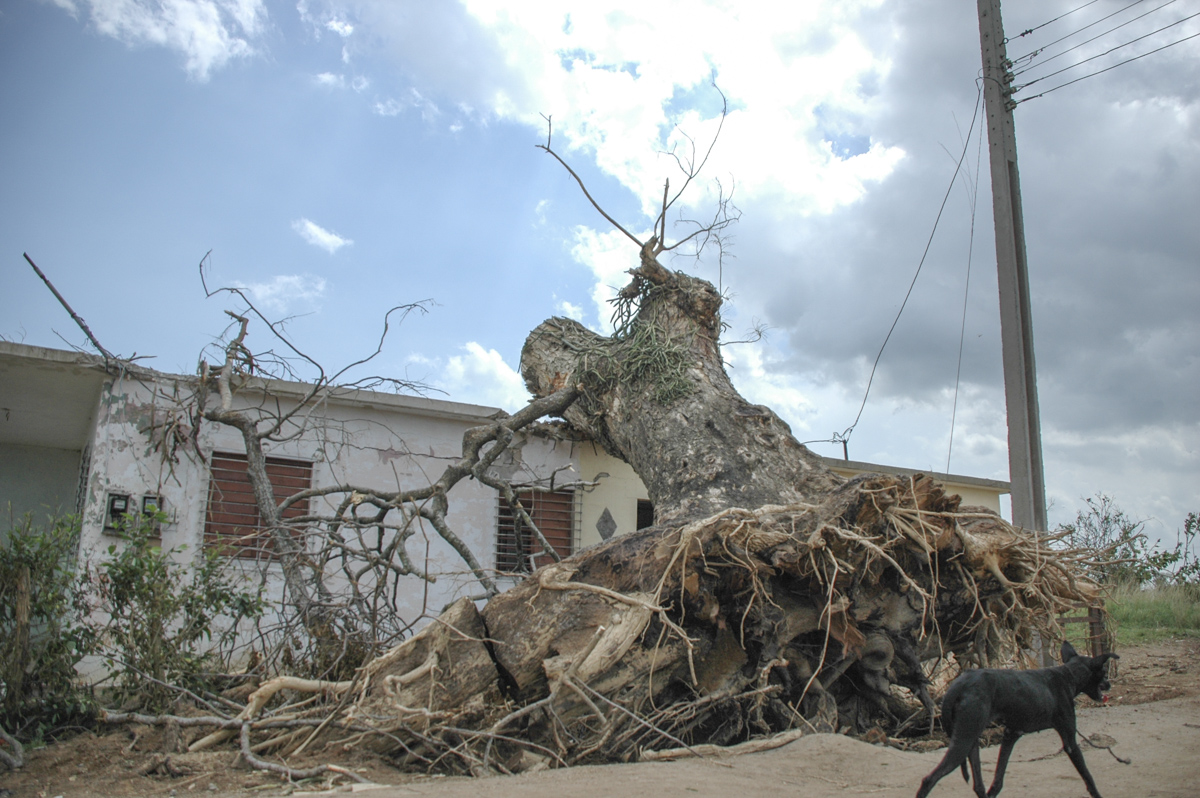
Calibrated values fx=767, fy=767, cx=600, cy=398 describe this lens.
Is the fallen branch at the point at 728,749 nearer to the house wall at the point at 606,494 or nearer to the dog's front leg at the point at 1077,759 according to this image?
the dog's front leg at the point at 1077,759

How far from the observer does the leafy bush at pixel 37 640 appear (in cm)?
426

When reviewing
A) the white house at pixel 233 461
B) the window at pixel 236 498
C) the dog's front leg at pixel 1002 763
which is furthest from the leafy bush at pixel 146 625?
the dog's front leg at pixel 1002 763

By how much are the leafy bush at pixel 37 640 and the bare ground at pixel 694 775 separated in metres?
0.27

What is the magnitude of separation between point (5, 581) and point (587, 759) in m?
3.38

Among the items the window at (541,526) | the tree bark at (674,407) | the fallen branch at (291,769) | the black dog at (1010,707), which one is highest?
the tree bark at (674,407)

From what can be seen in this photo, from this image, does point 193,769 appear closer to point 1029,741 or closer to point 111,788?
point 111,788

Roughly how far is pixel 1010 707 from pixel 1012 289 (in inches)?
191

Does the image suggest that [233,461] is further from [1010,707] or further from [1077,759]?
[1077,759]

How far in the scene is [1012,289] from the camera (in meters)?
6.72

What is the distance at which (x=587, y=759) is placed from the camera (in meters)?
3.94

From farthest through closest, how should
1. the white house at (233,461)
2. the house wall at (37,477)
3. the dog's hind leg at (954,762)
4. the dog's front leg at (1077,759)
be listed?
the house wall at (37,477)
the white house at (233,461)
the dog's front leg at (1077,759)
the dog's hind leg at (954,762)

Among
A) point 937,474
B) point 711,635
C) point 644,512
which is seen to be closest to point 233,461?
point 644,512

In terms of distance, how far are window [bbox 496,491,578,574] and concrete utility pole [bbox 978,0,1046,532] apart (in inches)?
193

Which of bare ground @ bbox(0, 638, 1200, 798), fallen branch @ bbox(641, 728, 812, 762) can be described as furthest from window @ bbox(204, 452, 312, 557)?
fallen branch @ bbox(641, 728, 812, 762)
